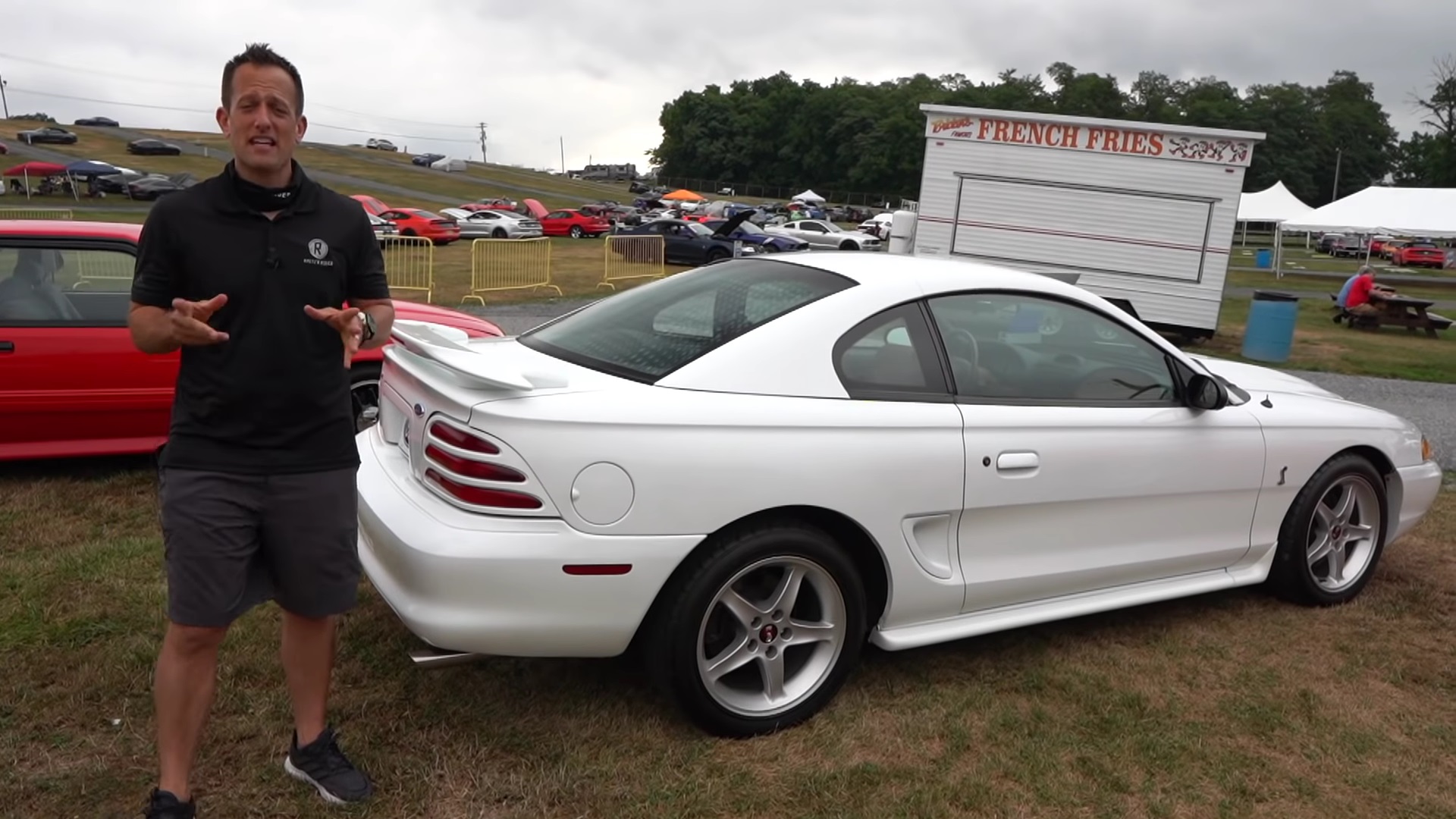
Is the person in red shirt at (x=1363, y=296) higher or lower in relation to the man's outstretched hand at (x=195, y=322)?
lower

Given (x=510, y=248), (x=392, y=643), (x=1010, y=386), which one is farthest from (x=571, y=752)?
(x=510, y=248)

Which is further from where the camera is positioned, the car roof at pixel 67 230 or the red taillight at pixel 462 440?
the car roof at pixel 67 230

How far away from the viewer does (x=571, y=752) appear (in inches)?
112

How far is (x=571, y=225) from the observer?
35.9 m

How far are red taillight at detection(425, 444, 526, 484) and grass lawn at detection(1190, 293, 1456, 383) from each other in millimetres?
12526

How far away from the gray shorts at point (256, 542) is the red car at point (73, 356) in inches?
102

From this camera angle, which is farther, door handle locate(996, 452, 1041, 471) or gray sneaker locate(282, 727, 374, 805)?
door handle locate(996, 452, 1041, 471)

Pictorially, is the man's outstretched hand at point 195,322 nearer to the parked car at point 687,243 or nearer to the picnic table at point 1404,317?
the picnic table at point 1404,317

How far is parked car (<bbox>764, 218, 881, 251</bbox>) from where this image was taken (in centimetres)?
3388

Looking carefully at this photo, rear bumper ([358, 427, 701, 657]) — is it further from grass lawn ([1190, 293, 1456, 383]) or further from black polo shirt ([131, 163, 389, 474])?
grass lawn ([1190, 293, 1456, 383])

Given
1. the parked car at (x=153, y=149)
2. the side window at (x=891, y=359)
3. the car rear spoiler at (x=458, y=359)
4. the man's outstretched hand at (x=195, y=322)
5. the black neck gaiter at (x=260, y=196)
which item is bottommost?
the car rear spoiler at (x=458, y=359)

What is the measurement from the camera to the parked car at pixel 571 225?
35.8 metres

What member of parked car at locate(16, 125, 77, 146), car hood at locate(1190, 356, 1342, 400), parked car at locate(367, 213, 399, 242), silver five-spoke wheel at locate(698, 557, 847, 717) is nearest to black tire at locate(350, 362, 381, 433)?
silver five-spoke wheel at locate(698, 557, 847, 717)

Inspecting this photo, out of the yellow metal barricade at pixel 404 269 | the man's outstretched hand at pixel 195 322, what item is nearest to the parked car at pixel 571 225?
the yellow metal barricade at pixel 404 269
